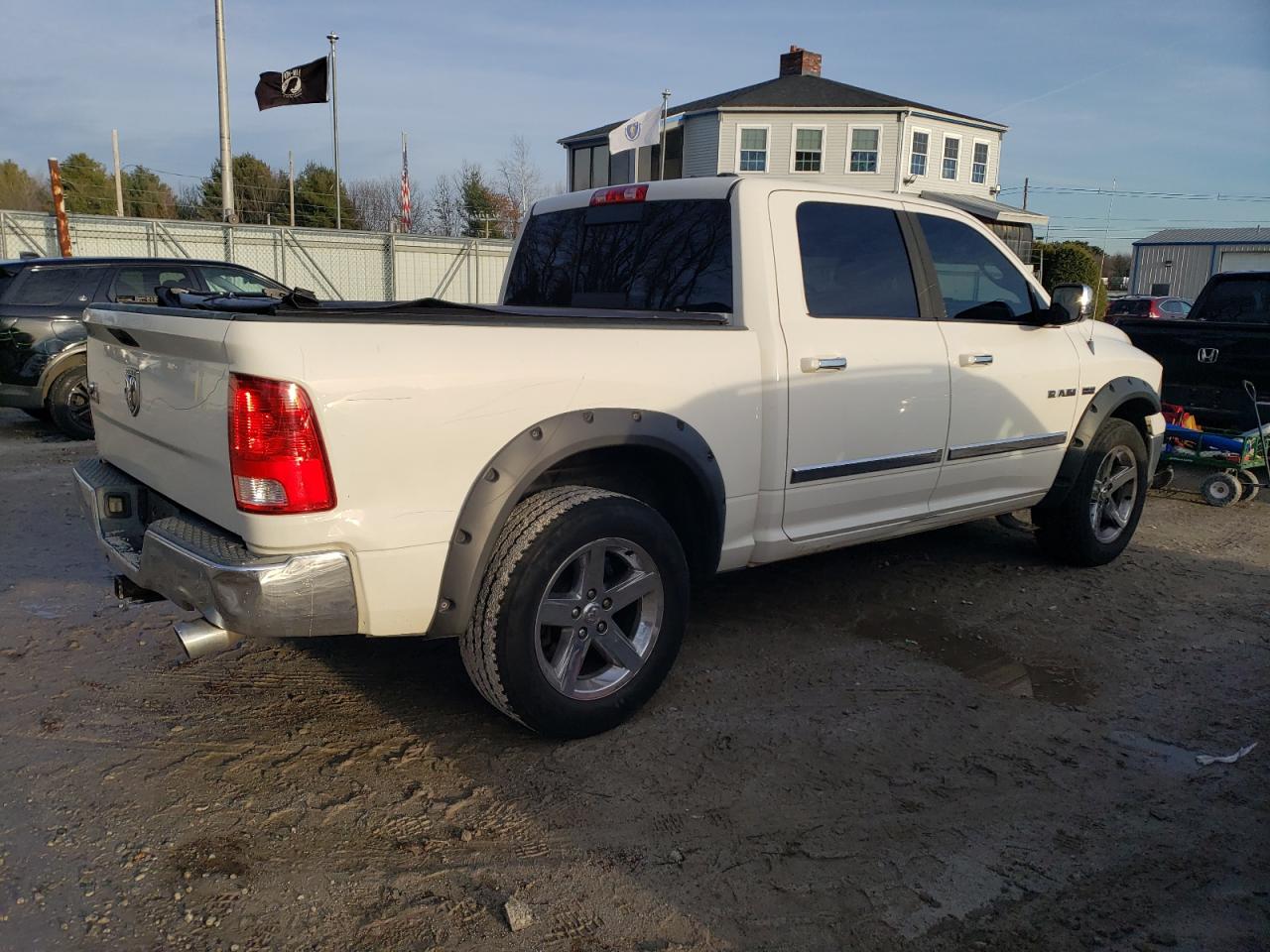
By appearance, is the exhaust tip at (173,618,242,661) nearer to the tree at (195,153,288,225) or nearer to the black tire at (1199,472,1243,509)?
the black tire at (1199,472,1243,509)

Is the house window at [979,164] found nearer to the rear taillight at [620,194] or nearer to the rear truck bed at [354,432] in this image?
the rear taillight at [620,194]

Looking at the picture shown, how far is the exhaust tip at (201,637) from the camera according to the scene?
295 centimetres

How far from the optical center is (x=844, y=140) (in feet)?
106

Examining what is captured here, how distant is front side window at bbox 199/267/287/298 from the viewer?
10344 millimetres

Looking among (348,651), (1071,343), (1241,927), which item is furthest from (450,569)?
(1071,343)

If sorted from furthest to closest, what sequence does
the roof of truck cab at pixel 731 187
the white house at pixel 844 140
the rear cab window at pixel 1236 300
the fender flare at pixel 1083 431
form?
the white house at pixel 844 140 < the rear cab window at pixel 1236 300 < the fender flare at pixel 1083 431 < the roof of truck cab at pixel 731 187

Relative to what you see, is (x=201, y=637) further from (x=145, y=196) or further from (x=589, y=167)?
(x=145, y=196)

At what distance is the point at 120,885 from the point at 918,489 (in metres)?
3.53

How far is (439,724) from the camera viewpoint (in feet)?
11.8

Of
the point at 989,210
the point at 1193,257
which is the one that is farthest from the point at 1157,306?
the point at 1193,257

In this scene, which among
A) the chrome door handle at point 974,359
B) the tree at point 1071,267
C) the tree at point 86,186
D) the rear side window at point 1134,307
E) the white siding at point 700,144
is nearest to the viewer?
the chrome door handle at point 974,359

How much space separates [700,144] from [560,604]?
32764mm

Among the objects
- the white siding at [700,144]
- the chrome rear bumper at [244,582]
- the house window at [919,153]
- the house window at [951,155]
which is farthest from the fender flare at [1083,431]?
the house window at [951,155]

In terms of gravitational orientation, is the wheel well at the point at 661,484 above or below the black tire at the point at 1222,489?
above
